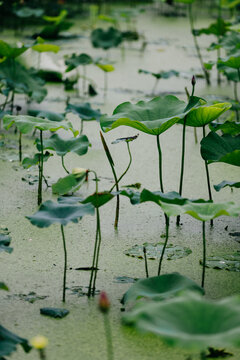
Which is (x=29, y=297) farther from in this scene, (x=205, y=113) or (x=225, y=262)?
(x=205, y=113)

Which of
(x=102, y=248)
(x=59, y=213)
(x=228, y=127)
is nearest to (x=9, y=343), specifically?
(x=59, y=213)

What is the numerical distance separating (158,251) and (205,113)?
0.45 meters

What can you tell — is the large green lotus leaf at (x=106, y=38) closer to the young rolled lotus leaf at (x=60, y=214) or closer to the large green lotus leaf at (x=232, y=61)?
the large green lotus leaf at (x=232, y=61)

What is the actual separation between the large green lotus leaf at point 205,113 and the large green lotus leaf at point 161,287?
0.63 metres

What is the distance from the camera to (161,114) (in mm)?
2119

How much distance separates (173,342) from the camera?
970 millimetres

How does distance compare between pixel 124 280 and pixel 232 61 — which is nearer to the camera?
pixel 124 280

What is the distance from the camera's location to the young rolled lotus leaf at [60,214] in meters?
1.57

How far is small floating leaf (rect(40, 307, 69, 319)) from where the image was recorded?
5.34 feet

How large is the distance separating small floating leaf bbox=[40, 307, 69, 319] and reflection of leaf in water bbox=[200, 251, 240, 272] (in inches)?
19.3

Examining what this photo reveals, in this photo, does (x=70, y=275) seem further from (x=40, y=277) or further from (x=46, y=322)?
(x=46, y=322)

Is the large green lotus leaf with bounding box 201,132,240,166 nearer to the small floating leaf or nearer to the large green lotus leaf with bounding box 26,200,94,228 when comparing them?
the large green lotus leaf with bounding box 26,200,94,228

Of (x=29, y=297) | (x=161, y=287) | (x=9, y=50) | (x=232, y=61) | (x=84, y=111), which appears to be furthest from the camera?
(x=9, y=50)

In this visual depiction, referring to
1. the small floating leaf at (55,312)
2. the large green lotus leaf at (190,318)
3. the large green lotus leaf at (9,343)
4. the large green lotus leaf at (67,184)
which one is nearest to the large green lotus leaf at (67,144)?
the large green lotus leaf at (67,184)
